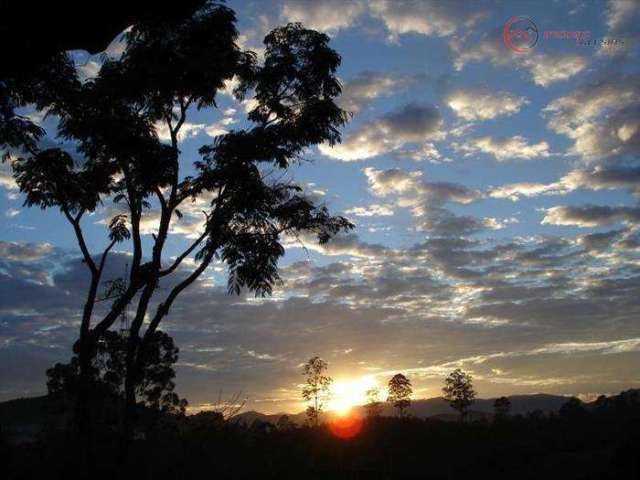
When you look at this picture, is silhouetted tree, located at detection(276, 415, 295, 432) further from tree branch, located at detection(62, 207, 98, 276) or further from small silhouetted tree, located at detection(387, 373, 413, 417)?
small silhouetted tree, located at detection(387, 373, 413, 417)

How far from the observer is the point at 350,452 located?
26.8 metres

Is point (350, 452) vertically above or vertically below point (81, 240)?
below

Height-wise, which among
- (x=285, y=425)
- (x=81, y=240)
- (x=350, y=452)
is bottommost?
(x=350, y=452)

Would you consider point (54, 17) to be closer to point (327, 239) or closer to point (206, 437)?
point (206, 437)

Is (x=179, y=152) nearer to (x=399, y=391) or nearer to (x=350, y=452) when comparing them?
(x=350, y=452)

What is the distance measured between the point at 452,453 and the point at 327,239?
54.5 ft

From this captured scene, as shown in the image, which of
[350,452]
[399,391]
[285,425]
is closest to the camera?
[350,452]

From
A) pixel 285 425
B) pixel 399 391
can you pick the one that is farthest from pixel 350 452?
pixel 399 391

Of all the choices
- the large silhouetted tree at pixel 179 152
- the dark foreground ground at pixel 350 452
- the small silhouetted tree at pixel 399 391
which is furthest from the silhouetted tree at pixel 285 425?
the small silhouetted tree at pixel 399 391

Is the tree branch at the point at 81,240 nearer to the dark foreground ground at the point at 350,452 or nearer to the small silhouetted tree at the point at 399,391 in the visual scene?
the dark foreground ground at the point at 350,452

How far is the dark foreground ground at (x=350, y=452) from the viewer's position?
14766 millimetres

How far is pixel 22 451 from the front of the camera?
1772 cm

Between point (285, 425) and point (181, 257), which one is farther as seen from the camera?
point (285, 425)

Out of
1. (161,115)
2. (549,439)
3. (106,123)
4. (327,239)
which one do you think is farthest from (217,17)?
(549,439)
